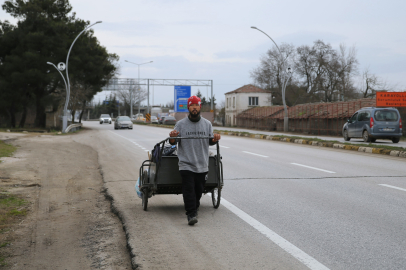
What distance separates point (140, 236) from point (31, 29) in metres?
44.3

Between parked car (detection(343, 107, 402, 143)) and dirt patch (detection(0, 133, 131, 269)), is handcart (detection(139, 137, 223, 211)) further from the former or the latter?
parked car (detection(343, 107, 402, 143))

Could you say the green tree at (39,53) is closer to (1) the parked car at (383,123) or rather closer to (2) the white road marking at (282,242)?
(1) the parked car at (383,123)

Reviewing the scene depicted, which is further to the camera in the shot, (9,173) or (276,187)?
(9,173)

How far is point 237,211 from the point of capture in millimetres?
6809

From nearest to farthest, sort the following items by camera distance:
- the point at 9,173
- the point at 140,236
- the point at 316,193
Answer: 1. the point at 140,236
2. the point at 316,193
3. the point at 9,173

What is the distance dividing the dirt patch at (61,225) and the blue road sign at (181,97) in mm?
48344

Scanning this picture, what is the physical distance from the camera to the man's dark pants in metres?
5.95

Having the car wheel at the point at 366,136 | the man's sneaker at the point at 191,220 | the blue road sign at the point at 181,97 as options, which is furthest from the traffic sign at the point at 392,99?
the blue road sign at the point at 181,97

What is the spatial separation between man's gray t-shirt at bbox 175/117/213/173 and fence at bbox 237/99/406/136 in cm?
2564

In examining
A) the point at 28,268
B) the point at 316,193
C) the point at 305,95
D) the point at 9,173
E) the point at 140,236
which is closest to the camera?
the point at 28,268

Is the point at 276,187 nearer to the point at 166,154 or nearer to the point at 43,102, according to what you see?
the point at 166,154

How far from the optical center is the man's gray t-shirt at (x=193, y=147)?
604 centimetres

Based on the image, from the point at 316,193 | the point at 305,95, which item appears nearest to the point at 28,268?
the point at 316,193

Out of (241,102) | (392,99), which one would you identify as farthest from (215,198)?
(241,102)
